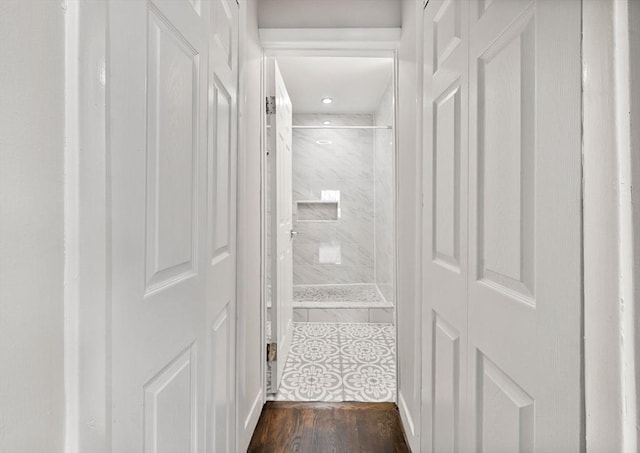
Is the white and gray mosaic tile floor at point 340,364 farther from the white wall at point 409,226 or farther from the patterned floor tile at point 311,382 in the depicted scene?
the white wall at point 409,226

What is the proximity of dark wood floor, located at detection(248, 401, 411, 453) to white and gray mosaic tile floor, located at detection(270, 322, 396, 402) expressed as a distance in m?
0.11

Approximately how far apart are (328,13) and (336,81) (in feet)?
6.16

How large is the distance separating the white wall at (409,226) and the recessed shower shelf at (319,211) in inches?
118

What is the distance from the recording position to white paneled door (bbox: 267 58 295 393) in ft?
8.01

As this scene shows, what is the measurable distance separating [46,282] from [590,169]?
798 mm

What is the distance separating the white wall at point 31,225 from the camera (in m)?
0.46

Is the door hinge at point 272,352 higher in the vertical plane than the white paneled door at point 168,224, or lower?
lower

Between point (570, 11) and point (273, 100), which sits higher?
point (273, 100)

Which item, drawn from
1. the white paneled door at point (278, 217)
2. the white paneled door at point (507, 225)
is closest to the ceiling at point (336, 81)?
the white paneled door at point (278, 217)

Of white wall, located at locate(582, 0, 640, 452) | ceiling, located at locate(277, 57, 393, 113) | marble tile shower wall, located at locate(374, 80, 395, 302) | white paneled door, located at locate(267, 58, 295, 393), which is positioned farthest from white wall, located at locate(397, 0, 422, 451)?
marble tile shower wall, located at locate(374, 80, 395, 302)

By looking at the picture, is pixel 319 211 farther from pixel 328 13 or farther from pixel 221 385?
pixel 221 385

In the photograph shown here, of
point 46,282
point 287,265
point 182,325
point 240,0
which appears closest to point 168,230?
point 182,325

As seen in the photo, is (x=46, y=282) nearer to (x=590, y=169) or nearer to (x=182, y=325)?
(x=182, y=325)

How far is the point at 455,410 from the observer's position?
1178 mm
